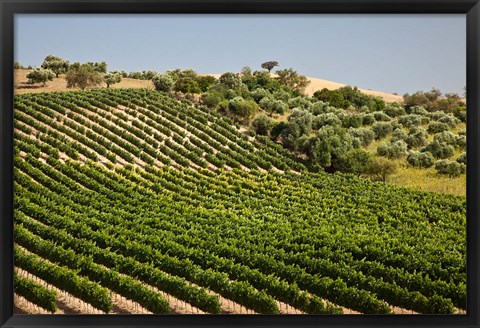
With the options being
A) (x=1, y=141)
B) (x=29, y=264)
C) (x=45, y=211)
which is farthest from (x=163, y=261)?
(x=1, y=141)

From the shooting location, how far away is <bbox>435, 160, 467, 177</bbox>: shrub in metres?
10.5

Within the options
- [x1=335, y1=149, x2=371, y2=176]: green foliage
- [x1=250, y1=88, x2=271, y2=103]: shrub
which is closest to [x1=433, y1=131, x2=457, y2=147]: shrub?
[x1=335, y1=149, x2=371, y2=176]: green foliage

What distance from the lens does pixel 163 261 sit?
8.41 m

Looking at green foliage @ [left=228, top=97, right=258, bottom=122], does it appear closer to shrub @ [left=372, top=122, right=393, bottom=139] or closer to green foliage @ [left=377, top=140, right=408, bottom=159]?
shrub @ [left=372, top=122, right=393, bottom=139]

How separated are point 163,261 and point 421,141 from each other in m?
8.33

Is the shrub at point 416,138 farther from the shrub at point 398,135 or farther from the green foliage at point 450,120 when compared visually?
the green foliage at point 450,120

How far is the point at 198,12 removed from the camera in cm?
564

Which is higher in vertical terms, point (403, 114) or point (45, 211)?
point (403, 114)

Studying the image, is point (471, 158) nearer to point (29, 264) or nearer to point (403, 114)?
point (29, 264)

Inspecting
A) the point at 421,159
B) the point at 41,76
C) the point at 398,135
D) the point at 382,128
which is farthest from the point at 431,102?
the point at 41,76

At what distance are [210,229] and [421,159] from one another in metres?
5.88

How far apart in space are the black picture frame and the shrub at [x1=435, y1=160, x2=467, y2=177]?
17.1 ft

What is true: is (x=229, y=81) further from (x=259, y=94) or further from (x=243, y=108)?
(x=243, y=108)

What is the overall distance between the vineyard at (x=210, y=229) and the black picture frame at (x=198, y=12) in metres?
1.54
